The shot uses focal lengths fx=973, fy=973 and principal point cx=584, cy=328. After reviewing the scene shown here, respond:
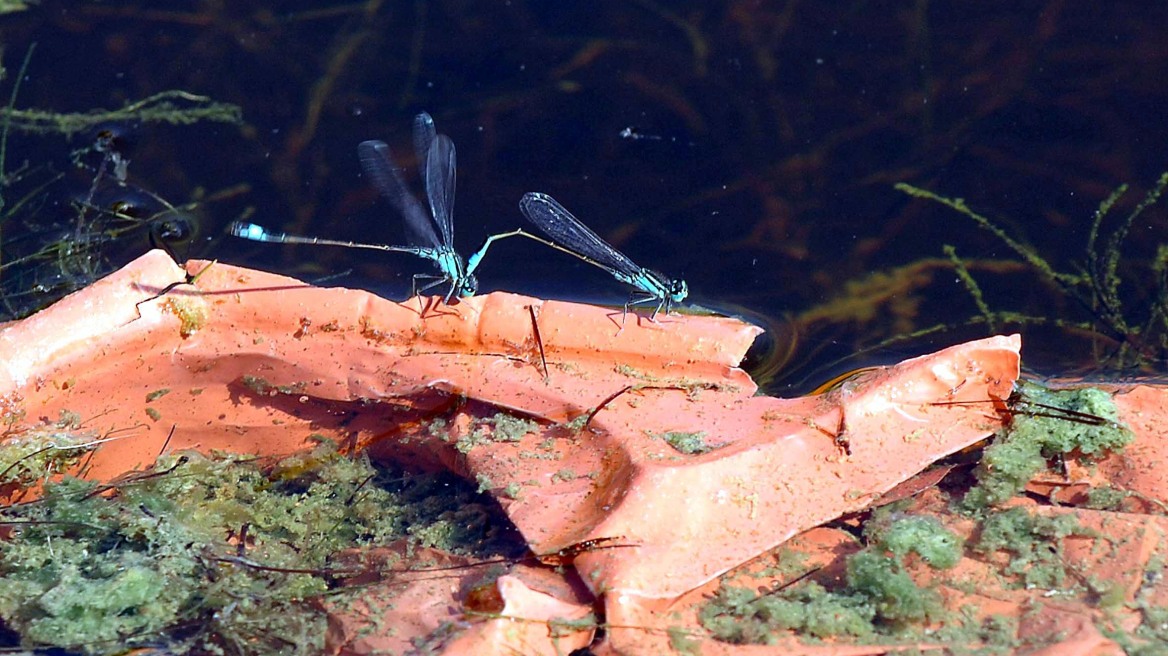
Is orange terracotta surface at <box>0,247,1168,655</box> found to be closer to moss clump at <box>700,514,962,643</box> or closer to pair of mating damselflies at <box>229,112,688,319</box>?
moss clump at <box>700,514,962,643</box>

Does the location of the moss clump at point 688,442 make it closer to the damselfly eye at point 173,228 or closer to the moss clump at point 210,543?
the moss clump at point 210,543

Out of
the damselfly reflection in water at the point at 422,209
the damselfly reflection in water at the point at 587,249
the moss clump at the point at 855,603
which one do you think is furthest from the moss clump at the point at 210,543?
the damselfly reflection in water at the point at 587,249

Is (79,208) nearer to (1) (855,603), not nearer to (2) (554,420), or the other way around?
(2) (554,420)

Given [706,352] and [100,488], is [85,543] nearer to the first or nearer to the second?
[100,488]

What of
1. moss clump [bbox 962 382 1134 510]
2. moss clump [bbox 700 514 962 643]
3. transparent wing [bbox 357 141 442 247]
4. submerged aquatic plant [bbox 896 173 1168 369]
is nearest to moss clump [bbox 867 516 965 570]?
moss clump [bbox 700 514 962 643]

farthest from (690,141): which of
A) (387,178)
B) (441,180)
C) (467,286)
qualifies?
(467,286)

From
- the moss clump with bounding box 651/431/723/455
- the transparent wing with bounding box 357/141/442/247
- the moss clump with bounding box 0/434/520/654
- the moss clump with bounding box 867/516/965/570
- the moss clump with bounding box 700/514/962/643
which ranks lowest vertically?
the moss clump with bounding box 0/434/520/654
